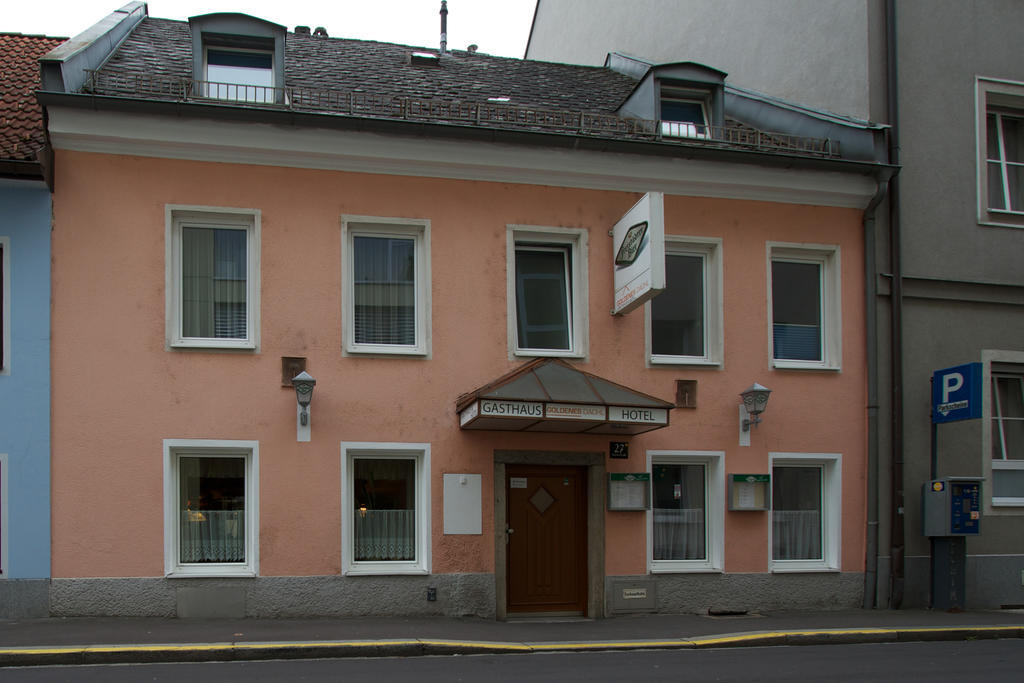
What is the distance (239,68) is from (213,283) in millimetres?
3109

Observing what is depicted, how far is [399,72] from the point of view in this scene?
52.4 feet

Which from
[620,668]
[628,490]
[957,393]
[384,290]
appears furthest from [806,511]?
[384,290]

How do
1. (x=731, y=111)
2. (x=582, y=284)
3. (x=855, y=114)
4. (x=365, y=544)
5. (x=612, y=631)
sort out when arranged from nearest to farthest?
(x=612, y=631), (x=365, y=544), (x=582, y=284), (x=855, y=114), (x=731, y=111)

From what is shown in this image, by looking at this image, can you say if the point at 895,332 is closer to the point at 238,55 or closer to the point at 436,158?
the point at 436,158

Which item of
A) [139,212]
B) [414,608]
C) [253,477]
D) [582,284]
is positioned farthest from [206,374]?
[582,284]

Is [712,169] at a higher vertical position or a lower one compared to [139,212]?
higher

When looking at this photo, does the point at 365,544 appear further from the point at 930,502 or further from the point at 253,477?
the point at 930,502

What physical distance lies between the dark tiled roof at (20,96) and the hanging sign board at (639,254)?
6.99 meters

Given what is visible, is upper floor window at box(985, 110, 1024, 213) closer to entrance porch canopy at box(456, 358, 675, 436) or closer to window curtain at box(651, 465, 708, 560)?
window curtain at box(651, 465, 708, 560)

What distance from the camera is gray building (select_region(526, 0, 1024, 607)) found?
1378cm

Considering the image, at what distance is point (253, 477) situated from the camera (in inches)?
469

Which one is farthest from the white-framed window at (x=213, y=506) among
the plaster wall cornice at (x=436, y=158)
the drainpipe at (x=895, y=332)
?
the drainpipe at (x=895, y=332)

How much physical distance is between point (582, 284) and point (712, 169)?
7.77ft

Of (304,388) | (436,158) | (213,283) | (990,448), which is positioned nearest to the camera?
(304,388)
